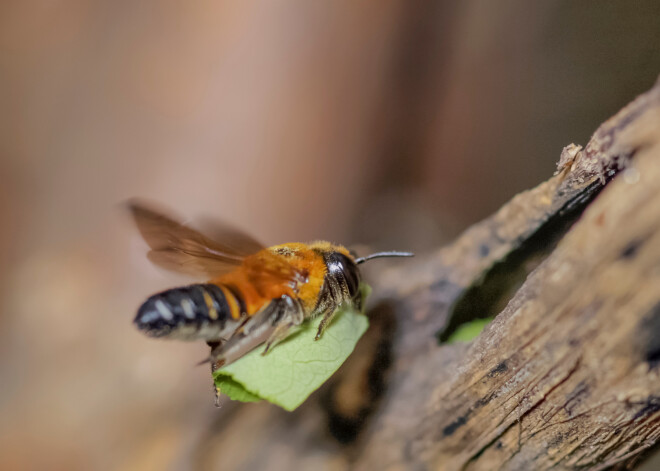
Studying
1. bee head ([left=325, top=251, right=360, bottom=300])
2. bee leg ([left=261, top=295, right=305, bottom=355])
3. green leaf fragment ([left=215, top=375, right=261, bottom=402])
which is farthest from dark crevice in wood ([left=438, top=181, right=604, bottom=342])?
green leaf fragment ([left=215, top=375, right=261, bottom=402])

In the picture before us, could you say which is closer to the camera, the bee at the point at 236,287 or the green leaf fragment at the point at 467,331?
the bee at the point at 236,287

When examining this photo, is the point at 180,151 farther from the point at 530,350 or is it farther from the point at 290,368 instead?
the point at 530,350

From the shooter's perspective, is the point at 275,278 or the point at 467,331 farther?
the point at 467,331

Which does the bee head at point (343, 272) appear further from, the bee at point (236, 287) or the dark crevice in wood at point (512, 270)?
the dark crevice in wood at point (512, 270)

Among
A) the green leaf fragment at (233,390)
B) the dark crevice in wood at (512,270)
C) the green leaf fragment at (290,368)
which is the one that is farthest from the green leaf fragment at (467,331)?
the green leaf fragment at (233,390)

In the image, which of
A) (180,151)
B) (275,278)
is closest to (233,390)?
(275,278)

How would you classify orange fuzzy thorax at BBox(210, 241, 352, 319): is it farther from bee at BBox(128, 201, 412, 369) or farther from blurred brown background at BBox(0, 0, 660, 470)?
blurred brown background at BBox(0, 0, 660, 470)

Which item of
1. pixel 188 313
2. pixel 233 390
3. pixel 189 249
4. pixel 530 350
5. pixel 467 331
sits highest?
pixel 189 249

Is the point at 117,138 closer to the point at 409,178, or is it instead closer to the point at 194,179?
the point at 194,179
